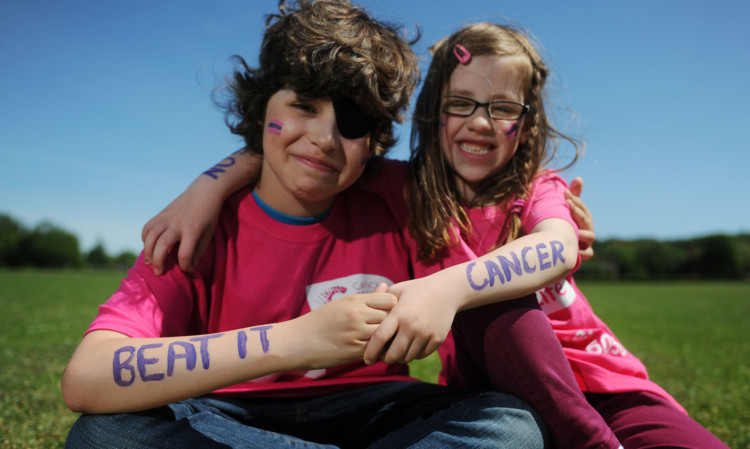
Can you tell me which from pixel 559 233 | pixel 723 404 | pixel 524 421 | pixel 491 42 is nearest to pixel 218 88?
pixel 491 42

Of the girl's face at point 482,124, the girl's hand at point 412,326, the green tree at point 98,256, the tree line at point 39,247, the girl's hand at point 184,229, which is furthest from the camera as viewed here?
the green tree at point 98,256

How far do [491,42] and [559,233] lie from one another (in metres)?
1.01

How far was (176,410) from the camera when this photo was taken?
164cm

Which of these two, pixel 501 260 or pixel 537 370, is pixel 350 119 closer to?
pixel 501 260

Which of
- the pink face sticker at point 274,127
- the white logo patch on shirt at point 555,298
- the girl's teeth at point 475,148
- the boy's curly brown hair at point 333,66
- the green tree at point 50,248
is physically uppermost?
the boy's curly brown hair at point 333,66

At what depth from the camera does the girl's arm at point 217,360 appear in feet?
4.83

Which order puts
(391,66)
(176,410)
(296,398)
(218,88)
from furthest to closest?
1. (218,88)
2. (391,66)
3. (296,398)
4. (176,410)

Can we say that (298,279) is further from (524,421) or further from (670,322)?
(670,322)

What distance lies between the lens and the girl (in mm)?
1663

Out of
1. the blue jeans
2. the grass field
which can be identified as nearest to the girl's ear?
the blue jeans

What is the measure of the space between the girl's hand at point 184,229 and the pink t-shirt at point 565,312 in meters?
0.88

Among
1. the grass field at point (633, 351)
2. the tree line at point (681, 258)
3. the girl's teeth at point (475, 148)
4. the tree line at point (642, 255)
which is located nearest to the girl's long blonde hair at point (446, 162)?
the girl's teeth at point (475, 148)

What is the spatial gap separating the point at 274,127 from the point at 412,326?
1147 millimetres

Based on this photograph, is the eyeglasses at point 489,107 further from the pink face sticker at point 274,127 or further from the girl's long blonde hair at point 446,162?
the pink face sticker at point 274,127
